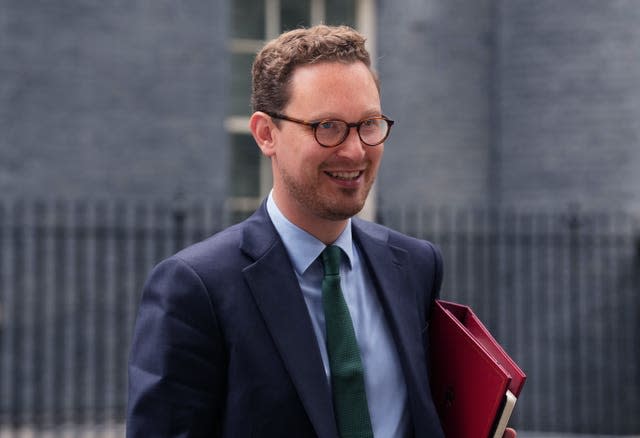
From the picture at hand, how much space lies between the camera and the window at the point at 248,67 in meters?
9.95

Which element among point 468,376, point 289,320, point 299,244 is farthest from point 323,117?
point 468,376

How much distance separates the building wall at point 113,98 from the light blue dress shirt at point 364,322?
717cm

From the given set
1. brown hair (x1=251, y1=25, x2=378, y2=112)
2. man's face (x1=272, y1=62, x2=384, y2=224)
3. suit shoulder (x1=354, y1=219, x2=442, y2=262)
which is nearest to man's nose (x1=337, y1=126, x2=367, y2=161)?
man's face (x1=272, y1=62, x2=384, y2=224)

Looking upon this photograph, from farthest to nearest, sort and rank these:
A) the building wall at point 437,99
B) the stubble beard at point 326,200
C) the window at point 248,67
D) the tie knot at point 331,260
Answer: the building wall at point 437,99 → the window at point 248,67 → the tie knot at point 331,260 → the stubble beard at point 326,200

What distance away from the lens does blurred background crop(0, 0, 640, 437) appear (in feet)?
28.9

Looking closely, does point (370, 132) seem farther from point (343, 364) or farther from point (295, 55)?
point (343, 364)

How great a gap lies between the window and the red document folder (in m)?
Result: 7.65

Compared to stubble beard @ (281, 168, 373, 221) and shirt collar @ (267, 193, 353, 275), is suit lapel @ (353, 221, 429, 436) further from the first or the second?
stubble beard @ (281, 168, 373, 221)

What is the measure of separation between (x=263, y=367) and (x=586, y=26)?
28.1 feet

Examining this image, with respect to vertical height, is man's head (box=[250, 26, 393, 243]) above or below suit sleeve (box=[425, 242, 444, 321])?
above

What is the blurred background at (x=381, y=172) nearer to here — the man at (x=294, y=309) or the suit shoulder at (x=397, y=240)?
the suit shoulder at (x=397, y=240)

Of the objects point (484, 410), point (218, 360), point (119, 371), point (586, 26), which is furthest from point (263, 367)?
point (586, 26)

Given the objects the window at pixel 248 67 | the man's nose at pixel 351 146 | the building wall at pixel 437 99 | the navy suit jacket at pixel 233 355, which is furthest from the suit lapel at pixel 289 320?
the building wall at pixel 437 99

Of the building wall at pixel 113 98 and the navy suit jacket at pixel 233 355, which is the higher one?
the building wall at pixel 113 98
